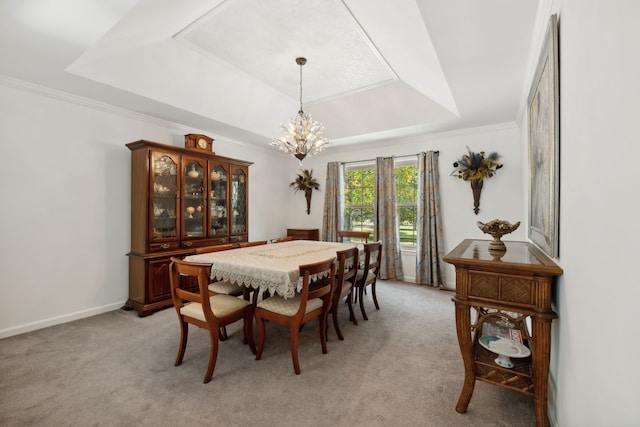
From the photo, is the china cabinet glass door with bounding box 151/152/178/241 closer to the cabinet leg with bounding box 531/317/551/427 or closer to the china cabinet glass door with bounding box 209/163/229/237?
the china cabinet glass door with bounding box 209/163/229/237

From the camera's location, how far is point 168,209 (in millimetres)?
3627

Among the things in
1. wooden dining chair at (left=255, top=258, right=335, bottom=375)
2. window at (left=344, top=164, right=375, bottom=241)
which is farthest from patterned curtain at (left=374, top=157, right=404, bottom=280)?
wooden dining chair at (left=255, top=258, right=335, bottom=375)

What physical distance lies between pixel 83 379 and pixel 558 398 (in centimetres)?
310

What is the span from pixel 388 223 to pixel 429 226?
713mm

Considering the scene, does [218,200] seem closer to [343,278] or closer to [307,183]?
[307,183]

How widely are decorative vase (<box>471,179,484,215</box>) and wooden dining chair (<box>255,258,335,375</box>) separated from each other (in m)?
3.01

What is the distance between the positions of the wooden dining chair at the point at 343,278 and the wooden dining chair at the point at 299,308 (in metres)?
0.21

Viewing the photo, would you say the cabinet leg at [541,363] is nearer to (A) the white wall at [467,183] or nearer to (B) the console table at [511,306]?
(B) the console table at [511,306]

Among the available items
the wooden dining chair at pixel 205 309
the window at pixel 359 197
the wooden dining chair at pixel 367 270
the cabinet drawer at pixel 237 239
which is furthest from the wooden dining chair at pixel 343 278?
the window at pixel 359 197

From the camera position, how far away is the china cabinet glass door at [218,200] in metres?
4.19

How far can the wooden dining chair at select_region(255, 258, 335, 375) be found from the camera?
2139mm

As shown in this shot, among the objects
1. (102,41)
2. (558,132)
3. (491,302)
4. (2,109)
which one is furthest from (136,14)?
(491,302)

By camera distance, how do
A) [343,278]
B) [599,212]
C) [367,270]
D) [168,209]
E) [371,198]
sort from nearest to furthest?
[599,212]
[343,278]
[367,270]
[168,209]
[371,198]

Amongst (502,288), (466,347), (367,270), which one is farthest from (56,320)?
(502,288)
